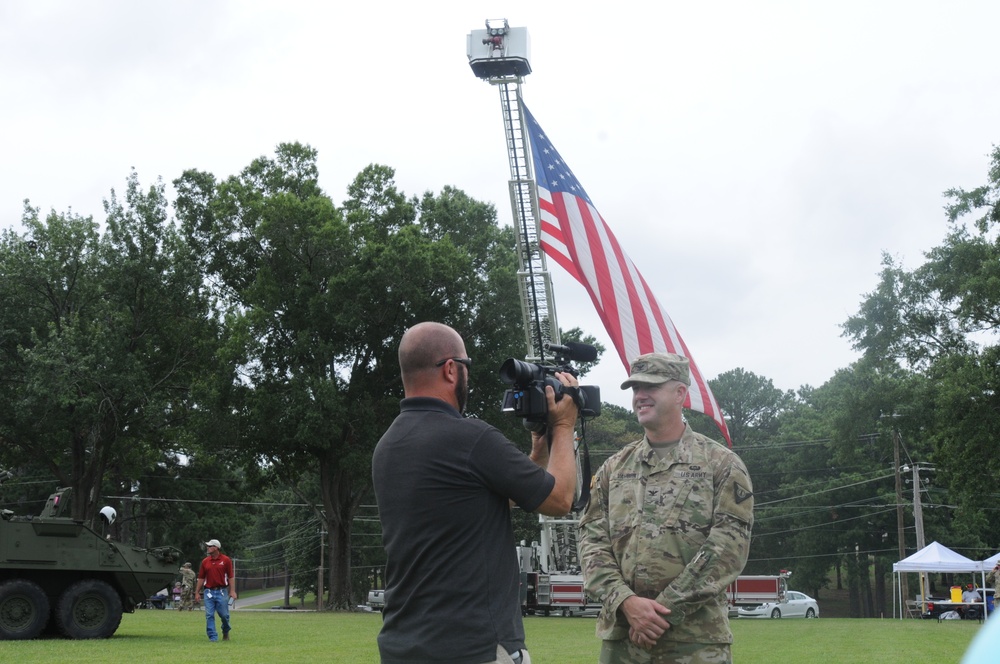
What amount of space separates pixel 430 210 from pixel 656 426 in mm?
38722

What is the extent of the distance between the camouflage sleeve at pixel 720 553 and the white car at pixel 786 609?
122 feet

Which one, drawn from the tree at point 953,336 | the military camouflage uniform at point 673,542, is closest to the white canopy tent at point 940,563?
the tree at point 953,336

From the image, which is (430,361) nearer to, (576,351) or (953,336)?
(576,351)

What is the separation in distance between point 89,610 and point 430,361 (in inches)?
728

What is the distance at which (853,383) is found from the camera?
46.3m

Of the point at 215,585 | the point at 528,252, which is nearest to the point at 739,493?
the point at 215,585

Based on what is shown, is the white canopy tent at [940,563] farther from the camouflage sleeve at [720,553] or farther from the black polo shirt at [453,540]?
the black polo shirt at [453,540]

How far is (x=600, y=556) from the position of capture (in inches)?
210

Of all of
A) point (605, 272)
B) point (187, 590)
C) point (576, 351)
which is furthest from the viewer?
point (187, 590)

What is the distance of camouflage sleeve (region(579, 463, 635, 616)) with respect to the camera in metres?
5.14

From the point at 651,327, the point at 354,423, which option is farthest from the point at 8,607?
the point at 354,423

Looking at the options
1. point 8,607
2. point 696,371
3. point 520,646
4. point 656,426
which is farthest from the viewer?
point 8,607

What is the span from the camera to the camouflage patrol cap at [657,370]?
18.1 feet

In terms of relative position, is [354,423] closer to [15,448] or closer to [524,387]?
[15,448]
